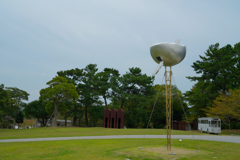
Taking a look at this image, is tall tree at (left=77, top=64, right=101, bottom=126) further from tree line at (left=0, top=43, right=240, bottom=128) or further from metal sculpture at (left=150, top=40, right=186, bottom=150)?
metal sculpture at (left=150, top=40, right=186, bottom=150)

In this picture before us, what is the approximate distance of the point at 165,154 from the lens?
9.20 metres

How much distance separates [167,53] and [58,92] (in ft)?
95.1

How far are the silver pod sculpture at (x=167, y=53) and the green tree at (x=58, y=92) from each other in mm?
27768

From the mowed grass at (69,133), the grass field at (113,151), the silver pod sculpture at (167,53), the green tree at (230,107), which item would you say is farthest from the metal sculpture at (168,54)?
the green tree at (230,107)

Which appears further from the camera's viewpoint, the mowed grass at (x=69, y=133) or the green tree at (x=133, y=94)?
the green tree at (x=133, y=94)

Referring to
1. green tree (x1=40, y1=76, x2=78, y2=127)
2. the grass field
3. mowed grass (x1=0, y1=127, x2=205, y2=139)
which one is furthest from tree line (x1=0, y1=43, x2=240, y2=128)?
the grass field

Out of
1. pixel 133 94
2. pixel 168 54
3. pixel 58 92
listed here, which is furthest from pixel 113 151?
pixel 133 94

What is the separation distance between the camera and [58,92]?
1421 inches

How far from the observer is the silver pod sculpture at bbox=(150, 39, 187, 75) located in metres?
10.2

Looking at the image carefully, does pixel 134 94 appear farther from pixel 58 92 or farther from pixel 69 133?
pixel 69 133

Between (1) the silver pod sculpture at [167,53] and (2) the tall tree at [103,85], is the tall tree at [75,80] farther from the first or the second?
(1) the silver pod sculpture at [167,53]

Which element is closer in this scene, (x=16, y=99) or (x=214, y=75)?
(x=214, y=75)

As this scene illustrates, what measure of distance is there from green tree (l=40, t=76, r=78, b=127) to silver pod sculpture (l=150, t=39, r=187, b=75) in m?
27.8

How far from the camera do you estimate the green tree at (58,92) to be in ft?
118
